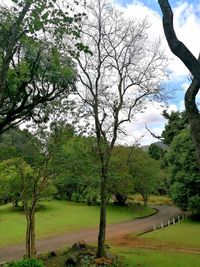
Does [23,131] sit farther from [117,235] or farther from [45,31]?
[117,235]

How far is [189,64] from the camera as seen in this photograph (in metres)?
6.64

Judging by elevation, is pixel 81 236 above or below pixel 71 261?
above

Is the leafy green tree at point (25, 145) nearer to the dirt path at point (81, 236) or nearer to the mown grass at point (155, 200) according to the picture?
the dirt path at point (81, 236)

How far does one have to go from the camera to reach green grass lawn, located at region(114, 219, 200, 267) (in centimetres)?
2022

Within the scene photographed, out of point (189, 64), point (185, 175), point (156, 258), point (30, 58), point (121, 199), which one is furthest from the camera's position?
point (121, 199)

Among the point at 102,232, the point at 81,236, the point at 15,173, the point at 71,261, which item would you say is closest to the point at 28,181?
the point at 15,173

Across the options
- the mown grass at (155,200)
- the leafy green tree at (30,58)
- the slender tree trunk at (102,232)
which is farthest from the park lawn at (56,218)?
the leafy green tree at (30,58)

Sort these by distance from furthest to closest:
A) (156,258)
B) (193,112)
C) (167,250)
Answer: (167,250) → (156,258) → (193,112)

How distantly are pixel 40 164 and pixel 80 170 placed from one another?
2.46 metres

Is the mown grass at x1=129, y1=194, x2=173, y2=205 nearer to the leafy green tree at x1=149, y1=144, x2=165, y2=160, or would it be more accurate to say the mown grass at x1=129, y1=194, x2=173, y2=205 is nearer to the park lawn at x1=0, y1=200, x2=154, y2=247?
the leafy green tree at x1=149, y1=144, x2=165, y2=160

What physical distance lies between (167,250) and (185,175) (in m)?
16.0

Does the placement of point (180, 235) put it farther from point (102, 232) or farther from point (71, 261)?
point (71, 261)

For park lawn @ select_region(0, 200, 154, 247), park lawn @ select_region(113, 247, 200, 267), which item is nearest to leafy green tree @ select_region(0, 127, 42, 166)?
park lawn @ select_region(113, 247, 200, 267)

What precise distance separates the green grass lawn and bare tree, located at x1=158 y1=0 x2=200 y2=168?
14781 mm
